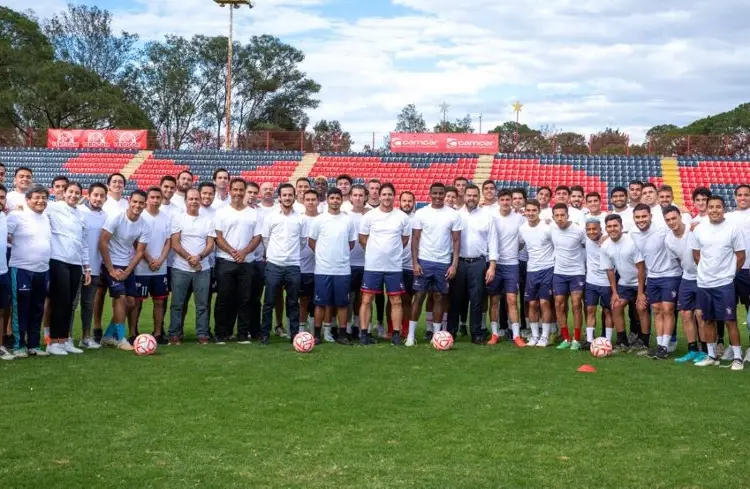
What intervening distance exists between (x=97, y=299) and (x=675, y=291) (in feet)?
23.1

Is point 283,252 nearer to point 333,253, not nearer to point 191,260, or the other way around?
point 333,253

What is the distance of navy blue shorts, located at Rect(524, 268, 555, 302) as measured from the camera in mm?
10438

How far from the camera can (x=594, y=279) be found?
399 inches

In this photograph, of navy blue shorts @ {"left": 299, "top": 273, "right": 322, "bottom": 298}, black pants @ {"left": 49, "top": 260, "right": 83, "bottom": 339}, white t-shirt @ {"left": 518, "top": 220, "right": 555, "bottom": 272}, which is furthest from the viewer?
navy blue shorts @ {"left": 299, "top": 273, "right": 322, "bottom": 298}

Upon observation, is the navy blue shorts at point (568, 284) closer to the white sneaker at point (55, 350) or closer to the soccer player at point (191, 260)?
the soccer player at point (191, 260)

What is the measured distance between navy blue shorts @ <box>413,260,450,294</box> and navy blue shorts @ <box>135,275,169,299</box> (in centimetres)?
319

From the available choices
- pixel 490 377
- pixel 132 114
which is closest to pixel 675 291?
pixel 490 377

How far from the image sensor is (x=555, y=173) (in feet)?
105

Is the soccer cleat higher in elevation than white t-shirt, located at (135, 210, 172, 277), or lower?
lower

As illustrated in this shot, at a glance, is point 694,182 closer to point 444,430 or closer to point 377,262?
point 377,262

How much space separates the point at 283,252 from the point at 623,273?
4218 mm

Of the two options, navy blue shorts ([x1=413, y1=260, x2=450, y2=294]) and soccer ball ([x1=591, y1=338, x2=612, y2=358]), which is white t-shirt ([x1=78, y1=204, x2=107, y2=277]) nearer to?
navy blue shorts ([x1=413, y1=260, x2=450, y2=294])

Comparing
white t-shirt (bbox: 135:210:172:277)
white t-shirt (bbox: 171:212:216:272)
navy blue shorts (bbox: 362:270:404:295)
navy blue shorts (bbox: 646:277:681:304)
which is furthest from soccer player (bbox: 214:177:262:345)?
navy blue shorts (bbox: 646:277:681:304)

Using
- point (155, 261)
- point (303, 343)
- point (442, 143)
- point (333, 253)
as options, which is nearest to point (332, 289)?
point (333, 253)
